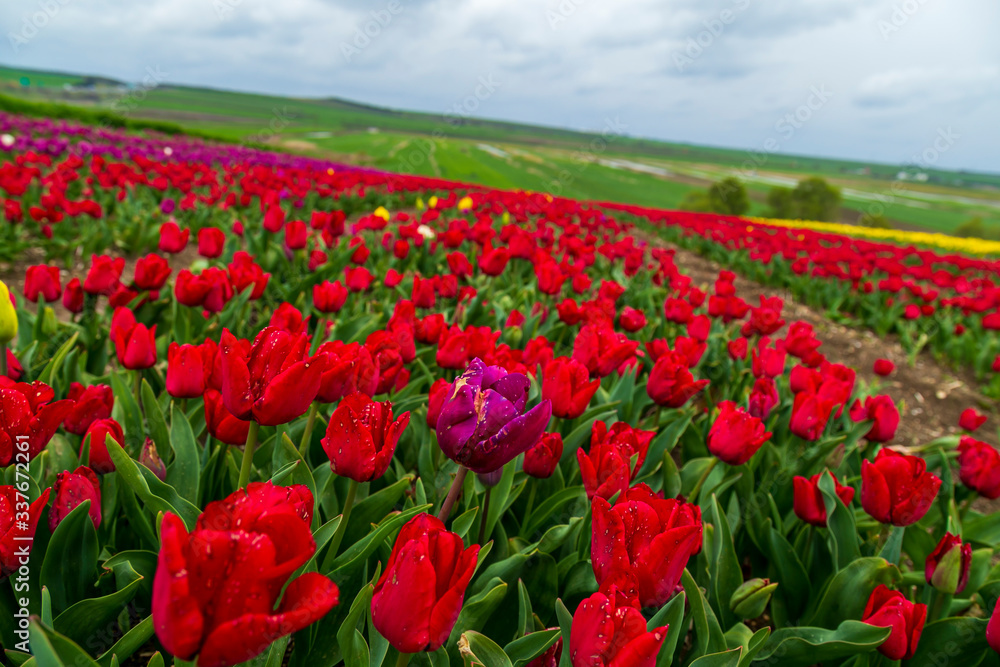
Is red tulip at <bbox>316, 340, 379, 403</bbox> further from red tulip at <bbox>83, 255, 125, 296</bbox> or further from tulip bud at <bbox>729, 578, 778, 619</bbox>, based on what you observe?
red tulip at <bbox>83, 255, 125, 296</bbox>

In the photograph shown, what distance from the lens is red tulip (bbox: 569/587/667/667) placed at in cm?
79

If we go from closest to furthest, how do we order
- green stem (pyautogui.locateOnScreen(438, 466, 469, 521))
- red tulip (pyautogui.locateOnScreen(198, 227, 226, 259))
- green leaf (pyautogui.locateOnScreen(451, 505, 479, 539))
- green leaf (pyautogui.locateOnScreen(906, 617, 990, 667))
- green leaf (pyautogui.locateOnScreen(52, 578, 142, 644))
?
green leaf (pyautogui.locateOnScreen(52, 578, 142, 644)) < green stem (pyautogui.locateOnScreen(438, 466, 469, 521)) < green leaf (pyautogui.locateOnScreen(451, 505, 479, 539)) < green leaf (pyautogui.locateOnScreen(906, 617, 990, 667)) < red tulip (pyautogui.locateOnScreen(198, 227, 226, 259))

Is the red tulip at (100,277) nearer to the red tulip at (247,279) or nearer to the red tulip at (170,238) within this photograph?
the red tulip at (247,279)

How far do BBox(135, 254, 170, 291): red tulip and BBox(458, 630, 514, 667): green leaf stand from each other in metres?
2.08

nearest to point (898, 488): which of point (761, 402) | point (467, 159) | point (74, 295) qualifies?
point (761, 402)

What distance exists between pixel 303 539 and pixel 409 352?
1.39 m

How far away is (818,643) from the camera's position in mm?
1310

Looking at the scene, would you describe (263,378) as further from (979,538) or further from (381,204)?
(381,204)

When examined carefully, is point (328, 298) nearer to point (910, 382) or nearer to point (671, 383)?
point (671, 383)

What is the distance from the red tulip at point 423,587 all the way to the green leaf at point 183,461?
0.97m

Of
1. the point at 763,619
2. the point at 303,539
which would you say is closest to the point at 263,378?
the point at 303,539

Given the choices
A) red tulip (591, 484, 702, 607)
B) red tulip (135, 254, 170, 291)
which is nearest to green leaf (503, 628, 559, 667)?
red tulip (591, 484, 702, 607)

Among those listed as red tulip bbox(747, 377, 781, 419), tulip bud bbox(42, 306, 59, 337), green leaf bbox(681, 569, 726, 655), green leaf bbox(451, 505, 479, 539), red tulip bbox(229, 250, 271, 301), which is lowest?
green leaf bbox(681, 569, 726, 655)

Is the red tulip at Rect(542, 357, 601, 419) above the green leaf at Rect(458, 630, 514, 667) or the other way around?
above
